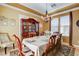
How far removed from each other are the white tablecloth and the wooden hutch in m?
0.09

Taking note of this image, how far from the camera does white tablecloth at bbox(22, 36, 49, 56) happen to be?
6.85ft

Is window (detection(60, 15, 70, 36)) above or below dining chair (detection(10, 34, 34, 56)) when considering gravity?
above

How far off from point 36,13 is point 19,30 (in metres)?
0.42

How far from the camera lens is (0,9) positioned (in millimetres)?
2104

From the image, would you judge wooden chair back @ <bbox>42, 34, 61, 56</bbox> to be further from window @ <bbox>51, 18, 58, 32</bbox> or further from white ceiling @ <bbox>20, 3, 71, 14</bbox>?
white ceiling @ <bbox>20, 3, 71, 14</bbox>

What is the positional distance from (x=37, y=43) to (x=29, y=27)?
0.32 metres

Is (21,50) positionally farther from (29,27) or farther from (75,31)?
(75,31)

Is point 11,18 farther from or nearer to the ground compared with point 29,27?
farther from the ground

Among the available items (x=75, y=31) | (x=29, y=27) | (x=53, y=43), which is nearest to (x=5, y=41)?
(x=29, y=27)

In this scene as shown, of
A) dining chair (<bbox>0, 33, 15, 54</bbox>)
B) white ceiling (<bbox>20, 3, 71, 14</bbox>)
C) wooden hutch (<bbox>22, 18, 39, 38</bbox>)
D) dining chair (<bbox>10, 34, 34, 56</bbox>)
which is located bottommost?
dining chair (<bbox>10, 34, 34, 56</bbox>)

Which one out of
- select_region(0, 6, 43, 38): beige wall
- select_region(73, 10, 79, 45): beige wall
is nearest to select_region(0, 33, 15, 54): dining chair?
select_region(0, 6, 43, 38): beige wall

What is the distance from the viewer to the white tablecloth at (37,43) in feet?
6.85

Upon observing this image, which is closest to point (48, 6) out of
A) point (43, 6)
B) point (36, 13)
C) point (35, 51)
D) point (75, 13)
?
point (43, 6)

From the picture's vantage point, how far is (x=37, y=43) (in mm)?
2113
